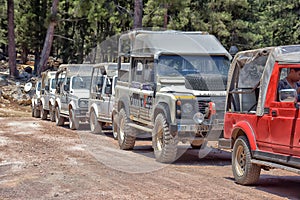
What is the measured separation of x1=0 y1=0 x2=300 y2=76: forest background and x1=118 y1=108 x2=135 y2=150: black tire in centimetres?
1406

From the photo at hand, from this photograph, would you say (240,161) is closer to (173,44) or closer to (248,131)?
(248,131)

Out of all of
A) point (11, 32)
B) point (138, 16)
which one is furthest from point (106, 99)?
point (11, 32)

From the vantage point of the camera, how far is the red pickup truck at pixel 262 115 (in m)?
8.96

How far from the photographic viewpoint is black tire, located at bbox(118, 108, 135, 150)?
1564 centimetres

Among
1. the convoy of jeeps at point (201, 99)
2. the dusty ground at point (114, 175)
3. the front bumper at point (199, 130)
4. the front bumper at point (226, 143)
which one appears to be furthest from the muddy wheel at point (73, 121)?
the front bumper at point (226, 143)

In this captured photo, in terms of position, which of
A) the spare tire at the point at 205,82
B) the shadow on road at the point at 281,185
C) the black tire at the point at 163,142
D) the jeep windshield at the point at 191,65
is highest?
the jeep windshield at the point at 191,65

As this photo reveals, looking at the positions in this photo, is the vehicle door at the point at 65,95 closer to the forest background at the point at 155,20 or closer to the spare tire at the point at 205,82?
the forest background at the point at 155,20

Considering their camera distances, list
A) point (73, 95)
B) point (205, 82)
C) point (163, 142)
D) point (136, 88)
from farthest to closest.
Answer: point (73, 95) → point (136, 88) → point (205, 82) → point (163, 142)

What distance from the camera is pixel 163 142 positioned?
1317 cm

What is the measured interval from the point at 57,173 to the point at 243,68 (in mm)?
4077

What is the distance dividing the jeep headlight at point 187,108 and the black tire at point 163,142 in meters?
0.53

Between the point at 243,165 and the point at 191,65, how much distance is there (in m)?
4.50

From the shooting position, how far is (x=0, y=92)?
35.2 metres

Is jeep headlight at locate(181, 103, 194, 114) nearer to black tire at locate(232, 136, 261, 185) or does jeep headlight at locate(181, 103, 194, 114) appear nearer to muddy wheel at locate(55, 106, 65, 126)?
black tire at locate(232, 136, 261, 185)
